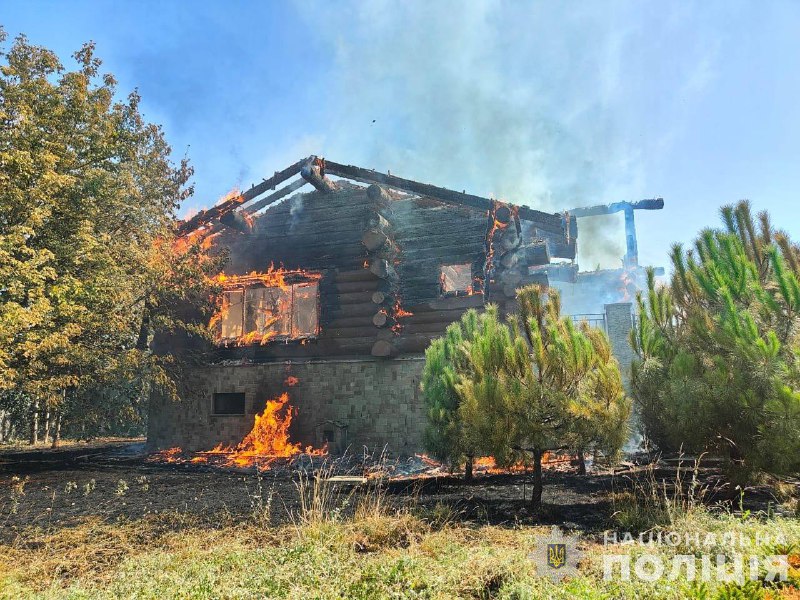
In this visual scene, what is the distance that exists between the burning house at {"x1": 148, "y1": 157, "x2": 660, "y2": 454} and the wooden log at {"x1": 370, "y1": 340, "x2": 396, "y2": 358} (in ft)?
0.11

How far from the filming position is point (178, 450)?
16.4m

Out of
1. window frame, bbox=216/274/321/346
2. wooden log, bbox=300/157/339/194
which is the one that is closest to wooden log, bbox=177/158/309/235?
wooden log, bbox=300/157/339/194

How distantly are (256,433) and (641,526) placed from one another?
1236cm

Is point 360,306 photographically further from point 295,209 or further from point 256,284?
point 295,209

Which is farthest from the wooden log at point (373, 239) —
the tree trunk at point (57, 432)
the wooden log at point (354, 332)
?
the tree trunk at point (57, 432)

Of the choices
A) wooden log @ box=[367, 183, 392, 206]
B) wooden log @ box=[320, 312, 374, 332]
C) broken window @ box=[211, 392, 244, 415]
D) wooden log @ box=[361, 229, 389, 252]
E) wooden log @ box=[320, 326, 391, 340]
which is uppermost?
wooden log @ box=[367, 183, 392, 206]

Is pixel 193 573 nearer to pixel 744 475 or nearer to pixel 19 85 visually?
pixel 744 475

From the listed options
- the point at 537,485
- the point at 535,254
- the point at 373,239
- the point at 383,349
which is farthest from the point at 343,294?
the point at 537,485

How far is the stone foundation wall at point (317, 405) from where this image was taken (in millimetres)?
14523

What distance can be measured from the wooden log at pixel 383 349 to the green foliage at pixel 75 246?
6.43 m

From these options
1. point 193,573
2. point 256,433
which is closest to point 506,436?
point 193,573

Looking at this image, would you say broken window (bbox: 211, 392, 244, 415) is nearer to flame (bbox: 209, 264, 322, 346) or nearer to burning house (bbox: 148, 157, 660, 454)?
burning house (bbox: 148, 157, 660, 454)

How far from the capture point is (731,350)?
21.5ft

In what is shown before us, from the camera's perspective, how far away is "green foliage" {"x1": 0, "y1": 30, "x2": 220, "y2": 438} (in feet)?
33.7
